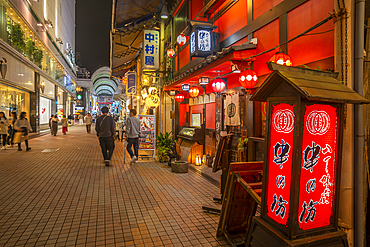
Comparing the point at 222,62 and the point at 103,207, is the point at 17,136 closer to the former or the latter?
the point at 103,207

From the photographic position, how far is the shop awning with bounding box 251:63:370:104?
2584 millimetres

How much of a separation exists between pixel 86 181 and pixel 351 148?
7.12 meters

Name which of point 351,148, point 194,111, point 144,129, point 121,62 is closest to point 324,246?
point 351,148

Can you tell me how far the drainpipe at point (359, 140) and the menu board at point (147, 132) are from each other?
8.87 m

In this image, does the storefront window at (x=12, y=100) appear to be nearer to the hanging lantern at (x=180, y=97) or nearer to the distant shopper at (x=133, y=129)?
the distant shopper at (x=133, y=129)

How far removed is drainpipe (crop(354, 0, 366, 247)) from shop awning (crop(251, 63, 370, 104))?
534 millimetres

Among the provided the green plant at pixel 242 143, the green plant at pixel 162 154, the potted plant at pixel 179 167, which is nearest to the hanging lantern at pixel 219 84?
the green plant at pixel 242 143

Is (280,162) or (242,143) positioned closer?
(280,162)

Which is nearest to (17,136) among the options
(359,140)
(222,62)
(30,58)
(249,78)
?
(30,58)

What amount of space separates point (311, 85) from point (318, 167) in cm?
98

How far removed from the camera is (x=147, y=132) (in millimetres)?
11211

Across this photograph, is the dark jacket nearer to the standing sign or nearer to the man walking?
the man walking

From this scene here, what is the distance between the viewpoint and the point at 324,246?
2.83 meters

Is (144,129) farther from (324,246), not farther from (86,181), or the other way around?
(324,246)
